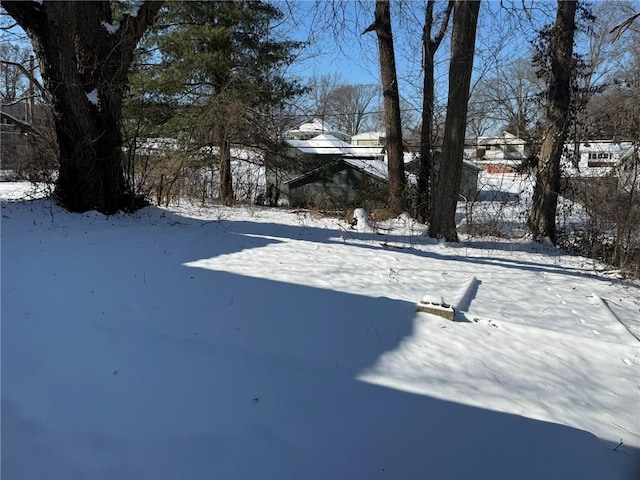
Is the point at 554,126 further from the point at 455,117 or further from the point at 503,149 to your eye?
the point at 503,149

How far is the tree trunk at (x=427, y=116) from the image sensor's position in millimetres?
12906

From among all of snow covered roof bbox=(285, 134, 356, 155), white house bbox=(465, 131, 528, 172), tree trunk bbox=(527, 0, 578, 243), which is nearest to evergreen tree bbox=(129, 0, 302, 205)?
snow covered roof bbox=(285, 134, 356, 155)

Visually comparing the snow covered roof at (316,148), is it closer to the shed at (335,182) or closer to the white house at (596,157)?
the shed at (335,182)

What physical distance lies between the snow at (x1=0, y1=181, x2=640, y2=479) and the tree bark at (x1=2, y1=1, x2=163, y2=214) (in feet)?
8.20

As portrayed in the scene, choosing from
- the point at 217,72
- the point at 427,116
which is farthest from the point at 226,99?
the point at 427,116

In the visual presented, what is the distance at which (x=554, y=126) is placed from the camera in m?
9.55

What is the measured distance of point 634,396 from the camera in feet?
9.96

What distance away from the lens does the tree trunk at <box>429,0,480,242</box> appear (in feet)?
27.6

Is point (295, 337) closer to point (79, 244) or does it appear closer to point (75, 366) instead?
point (75, 366)

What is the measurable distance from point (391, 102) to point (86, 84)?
7704mm

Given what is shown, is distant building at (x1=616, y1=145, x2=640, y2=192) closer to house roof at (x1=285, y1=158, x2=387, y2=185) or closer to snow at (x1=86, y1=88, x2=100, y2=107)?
house roof at (x1=285, y1=158, x2=387, y2=185)

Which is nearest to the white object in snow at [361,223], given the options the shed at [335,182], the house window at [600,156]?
the shed at [335,182]

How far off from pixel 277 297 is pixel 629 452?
2802 mm

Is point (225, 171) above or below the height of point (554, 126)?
below
